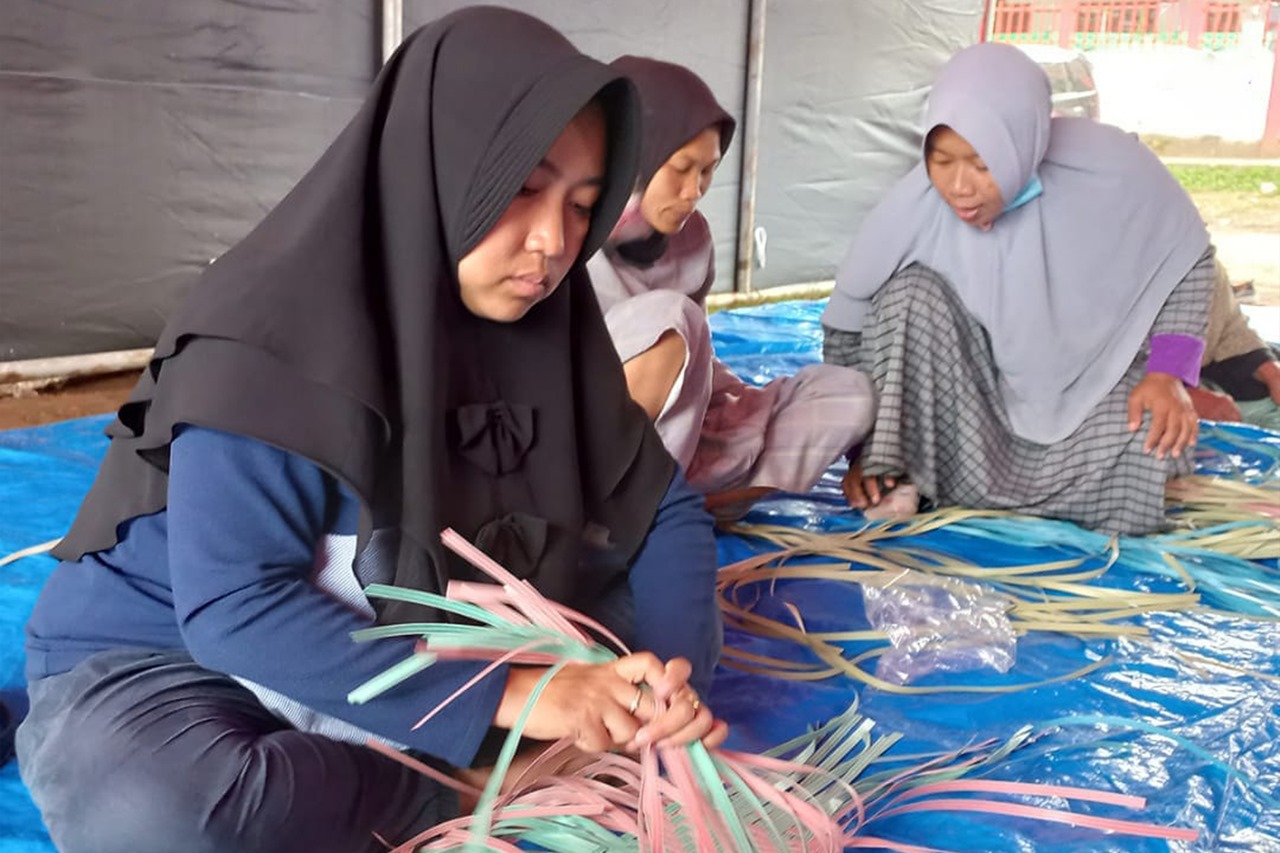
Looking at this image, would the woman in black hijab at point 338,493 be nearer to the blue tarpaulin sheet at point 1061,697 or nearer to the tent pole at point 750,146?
the blue tarpaulin sheet at point 1061,697

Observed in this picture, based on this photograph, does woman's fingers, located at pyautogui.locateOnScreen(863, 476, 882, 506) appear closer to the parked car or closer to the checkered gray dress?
the checkered gray dress

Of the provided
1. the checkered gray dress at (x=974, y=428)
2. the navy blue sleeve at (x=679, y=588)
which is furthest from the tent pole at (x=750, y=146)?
the navy blue sleeve at (x=679, y=588)

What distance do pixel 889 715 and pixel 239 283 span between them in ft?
3.40

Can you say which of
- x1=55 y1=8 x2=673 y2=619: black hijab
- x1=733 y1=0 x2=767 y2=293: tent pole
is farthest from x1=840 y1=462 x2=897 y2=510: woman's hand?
x1=733 y1=0 x2=767 y2=293: tent pole

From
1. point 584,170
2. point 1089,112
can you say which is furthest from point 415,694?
point 1089,112

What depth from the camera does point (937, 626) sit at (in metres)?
1.84

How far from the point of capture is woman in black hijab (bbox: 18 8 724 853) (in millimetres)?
1057

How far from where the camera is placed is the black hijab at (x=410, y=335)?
1.07 metres

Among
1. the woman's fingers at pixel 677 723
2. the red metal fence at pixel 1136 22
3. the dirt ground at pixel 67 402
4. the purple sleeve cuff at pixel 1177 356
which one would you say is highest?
the red metal fence at pixel 1136 22

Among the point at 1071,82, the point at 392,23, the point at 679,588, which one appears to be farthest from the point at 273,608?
the point at 1071,82

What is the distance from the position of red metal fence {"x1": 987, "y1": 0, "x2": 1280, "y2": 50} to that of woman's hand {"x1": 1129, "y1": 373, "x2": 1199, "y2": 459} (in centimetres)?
931

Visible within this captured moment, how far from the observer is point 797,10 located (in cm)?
527

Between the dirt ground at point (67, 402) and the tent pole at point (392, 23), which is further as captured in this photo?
the tent pole at point (392, 23)

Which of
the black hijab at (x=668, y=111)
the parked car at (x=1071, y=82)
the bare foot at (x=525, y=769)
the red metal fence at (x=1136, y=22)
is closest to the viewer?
the bare foot at (x=525, y=769)
